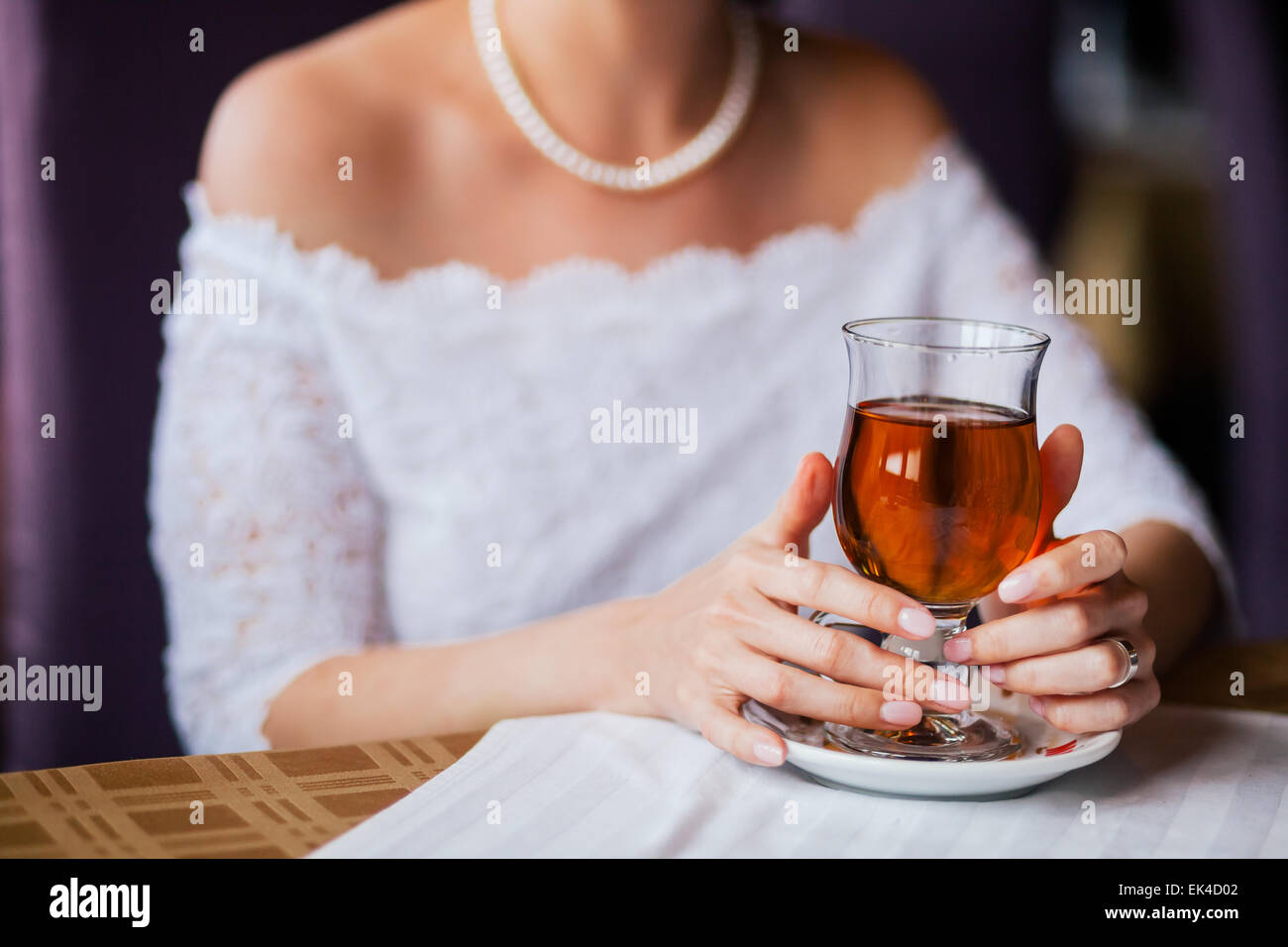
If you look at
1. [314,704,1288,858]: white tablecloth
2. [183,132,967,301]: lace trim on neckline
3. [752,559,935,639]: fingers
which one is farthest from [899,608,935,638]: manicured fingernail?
[183,132,967,301]: lace trim on neckline

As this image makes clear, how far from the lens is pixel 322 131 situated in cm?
137

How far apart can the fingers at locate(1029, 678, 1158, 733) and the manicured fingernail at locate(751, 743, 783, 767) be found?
174 millimetres

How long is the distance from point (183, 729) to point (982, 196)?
1239 millimetres

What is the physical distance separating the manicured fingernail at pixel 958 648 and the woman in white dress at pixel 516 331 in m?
0.42

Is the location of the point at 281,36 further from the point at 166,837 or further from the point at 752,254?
the point at 166,837

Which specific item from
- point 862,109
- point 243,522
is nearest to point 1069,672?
point 243,522

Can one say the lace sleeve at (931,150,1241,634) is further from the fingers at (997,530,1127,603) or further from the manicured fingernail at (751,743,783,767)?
the manicured fingernail at (751,743,783,767)

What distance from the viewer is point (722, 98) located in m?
1.53

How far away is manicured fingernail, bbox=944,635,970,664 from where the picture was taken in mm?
714

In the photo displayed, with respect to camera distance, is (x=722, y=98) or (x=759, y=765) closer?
(x=759, y=765)

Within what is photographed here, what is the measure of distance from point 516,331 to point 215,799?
2.72 ft

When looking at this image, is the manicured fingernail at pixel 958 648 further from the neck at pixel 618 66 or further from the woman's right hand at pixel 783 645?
the neck at pixel 618 66

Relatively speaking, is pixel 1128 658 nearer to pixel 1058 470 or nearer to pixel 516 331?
pixel 1058 470
